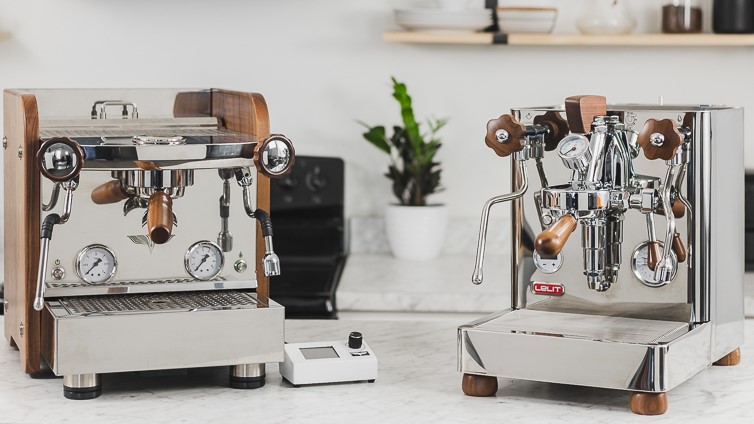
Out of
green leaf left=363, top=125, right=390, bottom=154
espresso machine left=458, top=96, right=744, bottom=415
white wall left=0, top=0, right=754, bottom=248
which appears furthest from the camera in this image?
white wall left=0, top=0, right=754, bottom=248

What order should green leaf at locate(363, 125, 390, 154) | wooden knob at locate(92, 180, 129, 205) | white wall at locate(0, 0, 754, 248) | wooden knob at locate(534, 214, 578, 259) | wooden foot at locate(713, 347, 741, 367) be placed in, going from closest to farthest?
Answer: wooden knob at locate(534, 214, 578, 259), wooden knob at locate(92, 180, 129, 205), wooden foot at locate(713, 347, 741, 367), green leaf at locate(363, 125, 390, 154), white wall at locate(0, 0, 754, 248)

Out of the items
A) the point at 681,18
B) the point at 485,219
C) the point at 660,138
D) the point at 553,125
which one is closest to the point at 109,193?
the point at 485,219

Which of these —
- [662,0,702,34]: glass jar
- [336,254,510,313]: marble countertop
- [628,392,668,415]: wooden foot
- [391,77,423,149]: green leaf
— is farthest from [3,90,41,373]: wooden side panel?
[662,0,702,34]: glass jar

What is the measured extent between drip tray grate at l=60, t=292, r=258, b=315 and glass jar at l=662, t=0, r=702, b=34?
1862 millimetres

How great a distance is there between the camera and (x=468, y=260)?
3100 millimetres

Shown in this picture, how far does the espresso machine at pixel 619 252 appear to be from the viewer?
1.37 metres

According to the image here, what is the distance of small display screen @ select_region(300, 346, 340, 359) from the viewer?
1.52 meters

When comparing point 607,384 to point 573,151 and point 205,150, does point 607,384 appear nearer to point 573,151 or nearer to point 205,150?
point 573,151

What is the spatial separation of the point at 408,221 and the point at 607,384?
173cm

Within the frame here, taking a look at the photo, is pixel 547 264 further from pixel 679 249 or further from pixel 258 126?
pixel 258 126

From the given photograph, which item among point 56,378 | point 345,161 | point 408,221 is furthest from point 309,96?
point 56,378

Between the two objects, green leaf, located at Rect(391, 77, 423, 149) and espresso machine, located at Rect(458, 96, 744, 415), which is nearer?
espresso machine, located at Rect(458, 96, 744, 415)

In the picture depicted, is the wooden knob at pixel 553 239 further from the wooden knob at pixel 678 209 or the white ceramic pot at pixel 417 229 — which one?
the white ceramic pot at pixel 417 229

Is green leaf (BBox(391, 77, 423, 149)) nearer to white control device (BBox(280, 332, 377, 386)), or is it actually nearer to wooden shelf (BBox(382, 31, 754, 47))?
wooden shelf (BBox(382, 31, 754, 47))
